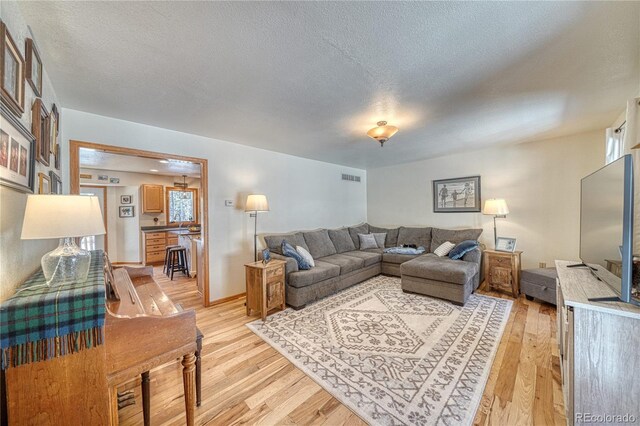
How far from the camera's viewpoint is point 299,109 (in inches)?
95.6

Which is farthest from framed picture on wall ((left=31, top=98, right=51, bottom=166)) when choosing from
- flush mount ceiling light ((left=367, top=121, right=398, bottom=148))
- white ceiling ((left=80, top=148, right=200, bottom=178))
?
flush mount ceiling light ((left=367, top=121, right=398, bottom=148))

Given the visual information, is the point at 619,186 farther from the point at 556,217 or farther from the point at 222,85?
the point at 556,217

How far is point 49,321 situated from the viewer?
2.97 ft

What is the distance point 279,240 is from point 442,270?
239 centimetres

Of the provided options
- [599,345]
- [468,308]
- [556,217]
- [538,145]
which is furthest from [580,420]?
[538,145]

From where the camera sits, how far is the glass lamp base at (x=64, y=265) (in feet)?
3.66

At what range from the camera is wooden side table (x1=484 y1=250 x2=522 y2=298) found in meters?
3.45

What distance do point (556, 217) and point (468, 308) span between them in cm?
212

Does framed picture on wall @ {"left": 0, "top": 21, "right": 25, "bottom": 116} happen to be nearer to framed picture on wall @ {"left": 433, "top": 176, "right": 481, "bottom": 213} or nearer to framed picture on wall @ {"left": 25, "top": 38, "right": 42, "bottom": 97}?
framed picture on wall @ {"left": 25, "top": 38, "right": 42, "bottom": 97}

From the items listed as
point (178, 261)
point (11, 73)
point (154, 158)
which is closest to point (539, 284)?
point (11, 73)

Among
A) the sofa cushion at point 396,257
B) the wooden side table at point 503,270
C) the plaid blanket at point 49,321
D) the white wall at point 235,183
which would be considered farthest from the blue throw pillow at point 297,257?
the wooden side table at point 503,270

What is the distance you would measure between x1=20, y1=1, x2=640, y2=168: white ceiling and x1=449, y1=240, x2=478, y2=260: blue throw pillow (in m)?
1.79

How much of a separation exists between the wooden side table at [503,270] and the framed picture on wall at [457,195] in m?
1.04

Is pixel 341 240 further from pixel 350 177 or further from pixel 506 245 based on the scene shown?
pixel 506 245
